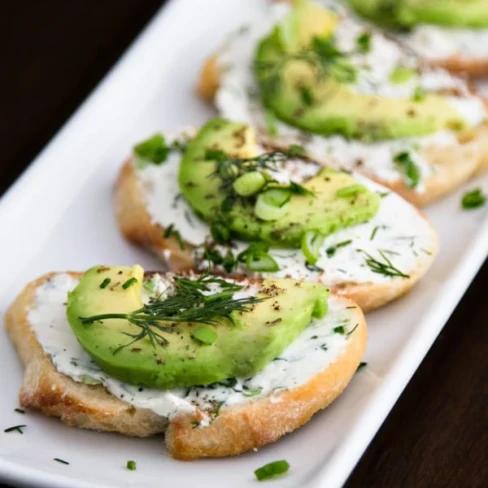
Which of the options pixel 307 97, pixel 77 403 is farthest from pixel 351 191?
pixel 77 403

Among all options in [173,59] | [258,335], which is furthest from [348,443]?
[173,59]

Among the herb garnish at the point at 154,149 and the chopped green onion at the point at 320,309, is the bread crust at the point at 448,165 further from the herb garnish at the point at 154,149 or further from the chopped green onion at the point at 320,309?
the chopped green onion at the point at 320,309

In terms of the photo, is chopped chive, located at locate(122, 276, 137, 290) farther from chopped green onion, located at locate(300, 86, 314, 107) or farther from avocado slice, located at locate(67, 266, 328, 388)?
chopped green onion, located at locate(300, 86, 314, 107)

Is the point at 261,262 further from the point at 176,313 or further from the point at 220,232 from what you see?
the point at 176,313

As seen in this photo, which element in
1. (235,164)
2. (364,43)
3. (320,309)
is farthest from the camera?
(364,43)

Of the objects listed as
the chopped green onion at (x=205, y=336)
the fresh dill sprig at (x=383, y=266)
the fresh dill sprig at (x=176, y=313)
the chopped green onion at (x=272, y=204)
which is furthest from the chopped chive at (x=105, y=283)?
the fresh dill sprig at (x=383, y=266)

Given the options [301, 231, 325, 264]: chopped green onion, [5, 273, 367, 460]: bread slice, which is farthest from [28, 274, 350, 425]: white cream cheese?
[301, 231, 325, 264]: chopped green onion
